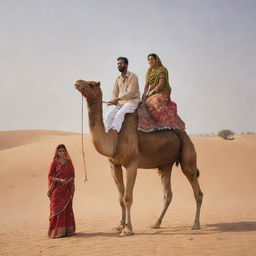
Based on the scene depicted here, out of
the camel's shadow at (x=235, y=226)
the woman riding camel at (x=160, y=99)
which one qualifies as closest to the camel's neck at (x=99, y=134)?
the woman riding camel at (x=160, y=99)

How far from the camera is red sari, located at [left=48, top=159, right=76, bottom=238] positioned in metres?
7.43

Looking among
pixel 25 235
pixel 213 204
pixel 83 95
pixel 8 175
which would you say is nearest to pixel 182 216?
Result: pixel 213 204

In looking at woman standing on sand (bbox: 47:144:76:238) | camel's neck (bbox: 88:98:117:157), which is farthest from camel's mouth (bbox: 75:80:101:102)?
woman standing on sand (bbox: 47:144:76:238)

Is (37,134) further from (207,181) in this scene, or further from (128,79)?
(128,79)

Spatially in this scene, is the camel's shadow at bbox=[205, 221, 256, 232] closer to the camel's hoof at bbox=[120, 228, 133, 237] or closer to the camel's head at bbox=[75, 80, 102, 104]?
the camel's hoof at bbox=[120, 228, 133, 237]

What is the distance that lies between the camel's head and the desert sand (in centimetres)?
262

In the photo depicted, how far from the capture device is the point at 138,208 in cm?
1246

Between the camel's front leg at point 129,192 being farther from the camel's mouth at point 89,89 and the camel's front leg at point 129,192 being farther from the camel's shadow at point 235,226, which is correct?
the camel's shadow at point 235,226

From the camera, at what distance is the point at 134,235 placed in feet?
23.8

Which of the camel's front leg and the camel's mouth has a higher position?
the camel's mouth

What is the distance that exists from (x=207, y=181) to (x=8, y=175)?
8.29 metres

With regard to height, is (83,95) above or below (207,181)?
above

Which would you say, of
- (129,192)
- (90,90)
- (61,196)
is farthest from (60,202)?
(90,90)

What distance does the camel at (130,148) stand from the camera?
7.09 m
